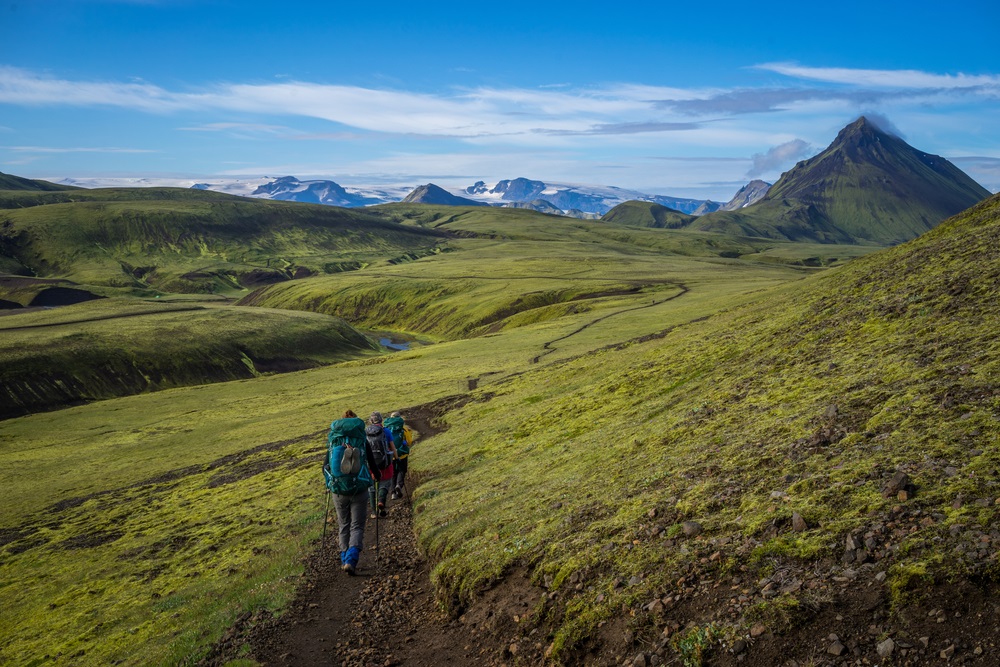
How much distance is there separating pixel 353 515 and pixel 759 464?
12089 mm

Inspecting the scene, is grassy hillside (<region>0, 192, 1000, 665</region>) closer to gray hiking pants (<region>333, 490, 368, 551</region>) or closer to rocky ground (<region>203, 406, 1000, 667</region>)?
rocky ground (<region>203, 406, 1000, 667</region>)

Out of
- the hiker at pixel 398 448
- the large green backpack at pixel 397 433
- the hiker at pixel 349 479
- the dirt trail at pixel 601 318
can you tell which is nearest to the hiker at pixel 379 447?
the hiker at pixel 398 448

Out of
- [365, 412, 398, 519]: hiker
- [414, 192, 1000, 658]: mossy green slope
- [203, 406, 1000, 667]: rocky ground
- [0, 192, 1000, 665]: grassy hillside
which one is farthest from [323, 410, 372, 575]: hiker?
[365, 412, 398, 519]: hiker

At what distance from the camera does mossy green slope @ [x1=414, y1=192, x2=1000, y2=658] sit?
39.6 feet

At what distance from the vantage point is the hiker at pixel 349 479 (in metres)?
18.3

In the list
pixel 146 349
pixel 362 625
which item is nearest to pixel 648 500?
pixel 362 625

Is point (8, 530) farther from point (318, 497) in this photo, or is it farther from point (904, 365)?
point (904, 365)

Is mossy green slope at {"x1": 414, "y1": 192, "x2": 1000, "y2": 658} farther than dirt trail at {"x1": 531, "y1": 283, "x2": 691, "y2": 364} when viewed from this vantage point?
No

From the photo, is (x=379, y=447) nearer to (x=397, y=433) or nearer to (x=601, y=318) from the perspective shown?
(x=397, y=433)

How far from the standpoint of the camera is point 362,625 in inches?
628

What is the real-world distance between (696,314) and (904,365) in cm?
7351

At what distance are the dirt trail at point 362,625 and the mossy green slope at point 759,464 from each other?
99cm

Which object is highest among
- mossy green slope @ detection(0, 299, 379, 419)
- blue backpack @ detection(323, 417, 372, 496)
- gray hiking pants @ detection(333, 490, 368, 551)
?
blue backpack @ detection(323, 417, 372, 496)

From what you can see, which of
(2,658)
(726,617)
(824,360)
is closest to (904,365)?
(824,360)
